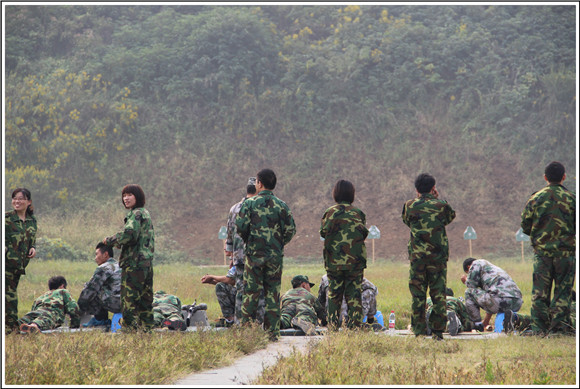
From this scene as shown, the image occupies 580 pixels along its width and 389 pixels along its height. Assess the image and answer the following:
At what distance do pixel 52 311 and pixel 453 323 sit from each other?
5752 mm

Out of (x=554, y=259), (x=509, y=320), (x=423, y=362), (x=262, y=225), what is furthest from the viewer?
(x=509, y=320)

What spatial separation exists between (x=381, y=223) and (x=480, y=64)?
38.4ft

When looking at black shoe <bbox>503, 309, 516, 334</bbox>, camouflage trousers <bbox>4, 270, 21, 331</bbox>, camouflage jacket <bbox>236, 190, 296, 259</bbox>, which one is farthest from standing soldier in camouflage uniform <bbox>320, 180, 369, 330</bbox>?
camouflage trousers <bbox>4, 270, 21, 331</bbox>

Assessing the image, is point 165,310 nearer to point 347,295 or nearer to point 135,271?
point 135,271

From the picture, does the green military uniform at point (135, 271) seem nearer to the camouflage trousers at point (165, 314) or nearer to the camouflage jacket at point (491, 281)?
the camouflage trousers at point (165, 314)

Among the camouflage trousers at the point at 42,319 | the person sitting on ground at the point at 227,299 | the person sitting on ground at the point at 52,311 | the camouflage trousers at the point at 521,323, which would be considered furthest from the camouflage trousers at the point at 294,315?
the camouflage trousers at the point at 42,319

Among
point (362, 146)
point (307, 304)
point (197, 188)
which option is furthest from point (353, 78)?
point (307, 304)

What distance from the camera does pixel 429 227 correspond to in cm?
874

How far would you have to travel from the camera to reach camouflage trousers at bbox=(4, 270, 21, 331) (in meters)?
9.06

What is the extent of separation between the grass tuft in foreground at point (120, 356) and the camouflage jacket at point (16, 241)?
5.34ft

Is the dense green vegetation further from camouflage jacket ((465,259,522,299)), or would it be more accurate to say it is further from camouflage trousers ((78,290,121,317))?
camouflage trousers ((78,290,121,317))

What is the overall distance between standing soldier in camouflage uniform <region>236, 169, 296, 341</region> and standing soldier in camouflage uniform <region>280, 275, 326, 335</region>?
1.09 m

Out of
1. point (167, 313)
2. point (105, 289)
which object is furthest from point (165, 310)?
point (105, 289)

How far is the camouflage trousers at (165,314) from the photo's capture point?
32.1 feet
